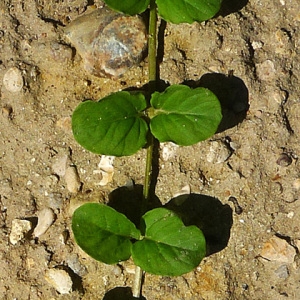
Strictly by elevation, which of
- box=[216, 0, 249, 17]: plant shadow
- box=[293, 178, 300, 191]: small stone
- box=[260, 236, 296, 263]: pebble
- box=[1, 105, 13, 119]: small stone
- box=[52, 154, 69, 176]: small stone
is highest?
box=[216, 0, 249, 17]: plant shadow

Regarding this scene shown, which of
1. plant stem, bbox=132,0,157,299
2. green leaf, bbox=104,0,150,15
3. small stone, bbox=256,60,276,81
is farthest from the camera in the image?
small stone, bbox=256,60,276,81

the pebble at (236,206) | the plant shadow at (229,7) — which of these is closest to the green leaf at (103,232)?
the pebble at (236,206)

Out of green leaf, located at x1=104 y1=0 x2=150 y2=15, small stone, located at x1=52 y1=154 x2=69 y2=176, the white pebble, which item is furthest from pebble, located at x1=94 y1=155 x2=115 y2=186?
green leaf, located at x1=104 y1=0 x2=150 y2=15

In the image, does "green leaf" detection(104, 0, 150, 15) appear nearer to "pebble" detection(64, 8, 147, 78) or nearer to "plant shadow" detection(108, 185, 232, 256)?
"pebble" detection(64, 8, 147, 78)

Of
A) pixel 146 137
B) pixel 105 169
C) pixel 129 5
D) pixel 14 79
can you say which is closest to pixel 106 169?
pixel 105 169

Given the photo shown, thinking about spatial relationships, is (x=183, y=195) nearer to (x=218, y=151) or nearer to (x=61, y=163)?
(x=218, y=151)

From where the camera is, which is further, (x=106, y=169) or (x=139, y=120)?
(x=106, y=169)
